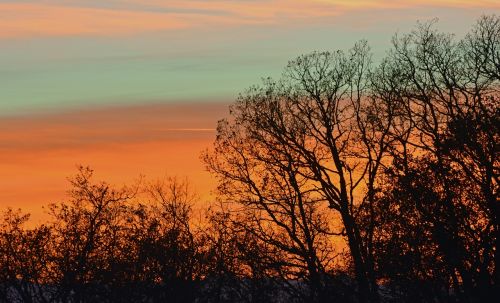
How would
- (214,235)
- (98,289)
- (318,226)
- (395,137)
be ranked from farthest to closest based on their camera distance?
Result: (98,289), (214,235), (318,226), (395,137)

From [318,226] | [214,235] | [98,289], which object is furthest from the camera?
[98,289]

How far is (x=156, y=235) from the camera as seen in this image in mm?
83188

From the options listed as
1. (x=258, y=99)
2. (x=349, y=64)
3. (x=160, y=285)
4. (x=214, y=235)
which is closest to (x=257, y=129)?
(x=258, y=99)

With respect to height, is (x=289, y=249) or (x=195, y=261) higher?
(x=195, y=261)

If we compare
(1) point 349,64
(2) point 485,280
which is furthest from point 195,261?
(2) point 485,280

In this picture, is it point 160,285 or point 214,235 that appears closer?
point 214,235

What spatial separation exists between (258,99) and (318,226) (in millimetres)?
8240

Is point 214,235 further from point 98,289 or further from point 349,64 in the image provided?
point 349,64

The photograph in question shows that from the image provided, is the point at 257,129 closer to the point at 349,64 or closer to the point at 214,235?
the point at 349,64

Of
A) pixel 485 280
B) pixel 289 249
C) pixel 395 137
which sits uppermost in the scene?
pixel 395 137

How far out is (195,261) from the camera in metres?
84.1

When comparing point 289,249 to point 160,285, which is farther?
point 160,285

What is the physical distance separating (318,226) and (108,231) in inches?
975

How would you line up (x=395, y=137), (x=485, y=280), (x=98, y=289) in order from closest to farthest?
(x=485, y=280), (x=395, y=137), (x=98, y=289)
